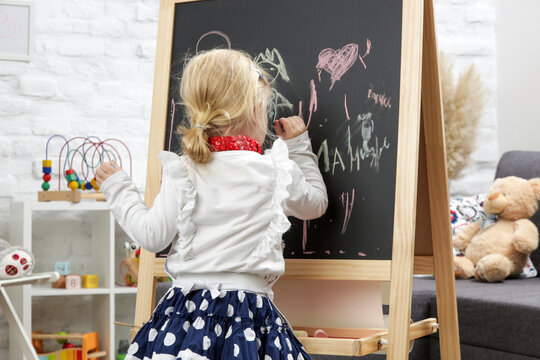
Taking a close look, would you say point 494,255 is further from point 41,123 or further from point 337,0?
point 41,123

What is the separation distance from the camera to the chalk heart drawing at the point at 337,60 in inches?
62.9

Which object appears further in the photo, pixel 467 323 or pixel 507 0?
pixel 507 0

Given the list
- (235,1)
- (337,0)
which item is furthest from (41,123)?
(337,0)

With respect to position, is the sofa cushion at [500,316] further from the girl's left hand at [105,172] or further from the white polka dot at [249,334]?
the girl's left hand at [105,172]

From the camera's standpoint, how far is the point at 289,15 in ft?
5.47

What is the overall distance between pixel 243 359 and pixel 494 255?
159 centimetres

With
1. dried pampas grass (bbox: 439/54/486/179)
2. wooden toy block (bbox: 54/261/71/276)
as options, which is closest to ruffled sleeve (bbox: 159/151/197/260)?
wooden toy block (bbox: 54/261/71/276)

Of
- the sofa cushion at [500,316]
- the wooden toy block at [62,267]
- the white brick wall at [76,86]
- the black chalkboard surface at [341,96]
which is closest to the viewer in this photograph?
the black chalkboard surface at [341,96]

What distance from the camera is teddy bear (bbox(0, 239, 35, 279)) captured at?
2.54m

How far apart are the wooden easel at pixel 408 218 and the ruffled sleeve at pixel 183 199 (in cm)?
30

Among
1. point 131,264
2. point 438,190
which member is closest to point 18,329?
point 131,264

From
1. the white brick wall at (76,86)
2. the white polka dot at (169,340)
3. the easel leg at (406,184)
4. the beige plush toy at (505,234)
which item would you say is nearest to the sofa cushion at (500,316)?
the beige plush toy at (505,234)

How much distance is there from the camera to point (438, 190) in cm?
166

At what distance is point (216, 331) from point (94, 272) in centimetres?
196
